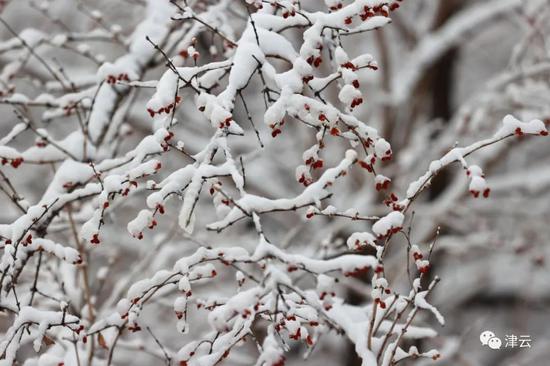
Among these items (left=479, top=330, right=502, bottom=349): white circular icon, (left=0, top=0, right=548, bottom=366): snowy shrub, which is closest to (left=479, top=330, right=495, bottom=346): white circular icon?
(left=479, top=330, right=502, bottom=349): white circular icon

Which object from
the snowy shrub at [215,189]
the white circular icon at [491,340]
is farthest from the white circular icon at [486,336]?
the snowy shrub at [215,189]

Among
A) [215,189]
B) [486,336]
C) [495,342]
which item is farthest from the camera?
[486,336]

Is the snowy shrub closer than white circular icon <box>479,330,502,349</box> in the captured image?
Yes

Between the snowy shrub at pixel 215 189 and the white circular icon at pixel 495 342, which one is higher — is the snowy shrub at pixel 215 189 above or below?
above

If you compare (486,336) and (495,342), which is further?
(486,336)

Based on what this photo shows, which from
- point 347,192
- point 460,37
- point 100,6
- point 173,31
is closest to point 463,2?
point 460,37

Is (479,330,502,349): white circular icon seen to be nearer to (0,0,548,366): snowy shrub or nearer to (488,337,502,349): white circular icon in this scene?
(488,337,502,349): white circular icon

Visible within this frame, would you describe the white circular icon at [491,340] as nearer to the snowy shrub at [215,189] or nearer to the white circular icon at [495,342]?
the white circular icon at [495,342]

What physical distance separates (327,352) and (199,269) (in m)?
6.72

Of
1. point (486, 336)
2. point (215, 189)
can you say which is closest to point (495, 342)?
point (486, 336)

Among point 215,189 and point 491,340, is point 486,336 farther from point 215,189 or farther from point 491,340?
point 215,189

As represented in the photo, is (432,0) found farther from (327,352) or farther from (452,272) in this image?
(327,352)

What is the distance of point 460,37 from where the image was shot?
6574mm

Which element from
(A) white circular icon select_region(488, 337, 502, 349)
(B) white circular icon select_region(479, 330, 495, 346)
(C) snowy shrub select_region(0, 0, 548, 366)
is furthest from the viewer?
(B) white circular icon select_region(479, 330, 495, 346)
